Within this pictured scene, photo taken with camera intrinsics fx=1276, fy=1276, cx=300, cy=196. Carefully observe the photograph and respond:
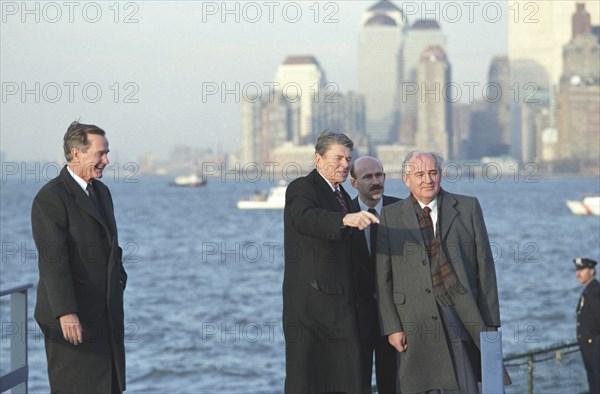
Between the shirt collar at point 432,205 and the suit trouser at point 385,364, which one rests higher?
the shirt collar at point 432,205

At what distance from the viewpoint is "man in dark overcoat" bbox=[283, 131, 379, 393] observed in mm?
6652

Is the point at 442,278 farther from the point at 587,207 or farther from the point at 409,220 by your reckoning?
the point at 587,207

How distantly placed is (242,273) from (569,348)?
3601cm

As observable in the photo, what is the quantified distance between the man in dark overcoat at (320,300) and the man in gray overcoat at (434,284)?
0.21m

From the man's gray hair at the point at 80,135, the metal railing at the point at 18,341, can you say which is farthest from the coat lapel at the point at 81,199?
the metal railing at the point at 18,341

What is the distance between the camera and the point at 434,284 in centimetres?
669

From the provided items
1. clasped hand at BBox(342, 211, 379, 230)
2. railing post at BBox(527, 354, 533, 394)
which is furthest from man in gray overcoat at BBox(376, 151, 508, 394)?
railing post at BBox(527, 354, 533, 394)

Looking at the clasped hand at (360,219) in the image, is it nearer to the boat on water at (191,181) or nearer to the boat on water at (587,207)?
the boat on water at (587,207)

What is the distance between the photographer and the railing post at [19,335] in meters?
6.52

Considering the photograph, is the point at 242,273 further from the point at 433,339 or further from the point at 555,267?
the point at 433,339

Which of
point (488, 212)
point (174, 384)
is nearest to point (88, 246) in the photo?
point (174, 384)

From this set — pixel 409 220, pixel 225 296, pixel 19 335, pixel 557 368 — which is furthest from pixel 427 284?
pixel 225 296

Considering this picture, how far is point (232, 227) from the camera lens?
83938mm

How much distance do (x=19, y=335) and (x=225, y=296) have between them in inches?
1345
